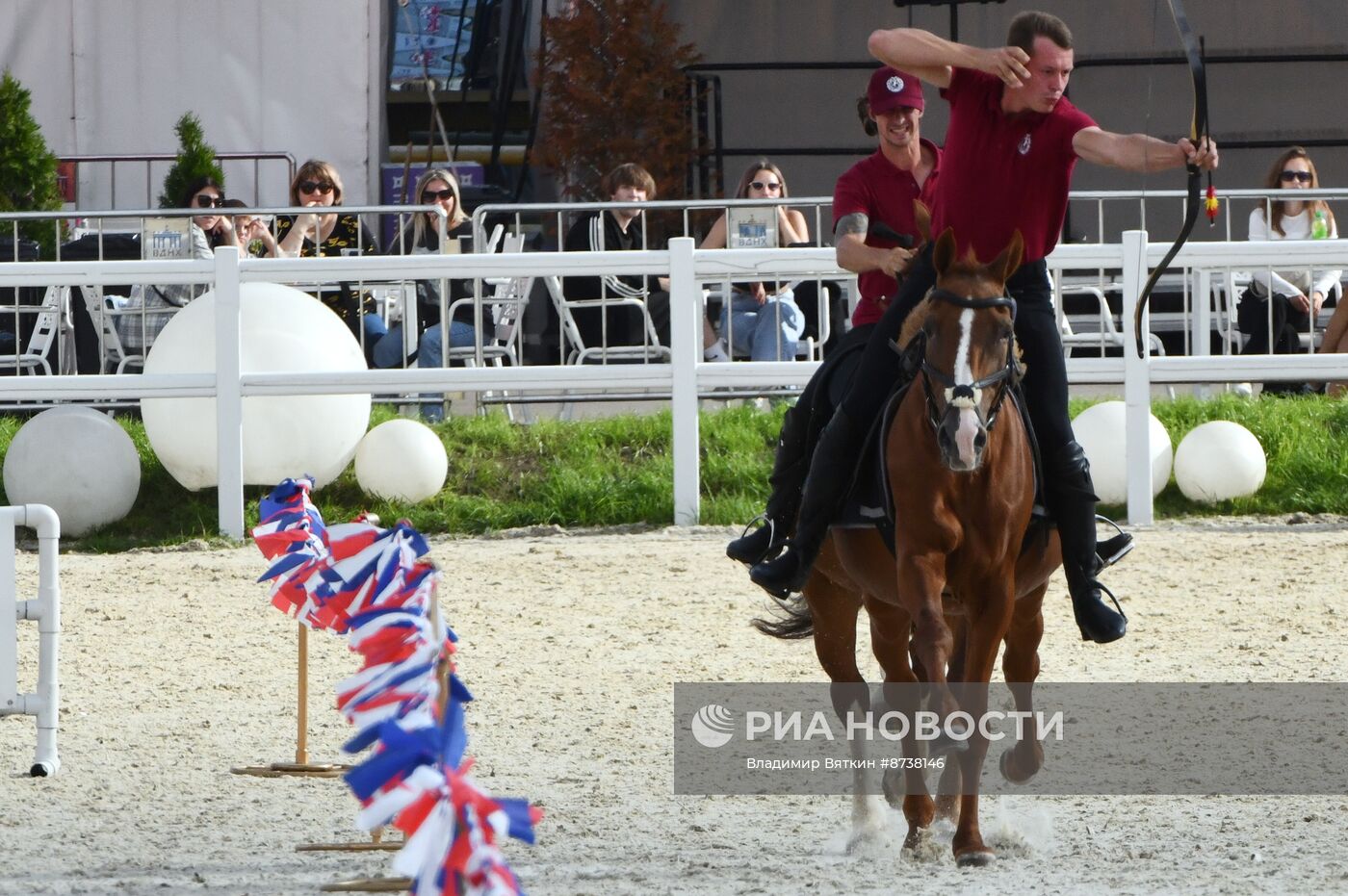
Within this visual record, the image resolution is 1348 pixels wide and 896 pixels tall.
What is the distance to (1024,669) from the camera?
19.0ft

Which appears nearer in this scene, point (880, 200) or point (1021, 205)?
point (1021, 205)

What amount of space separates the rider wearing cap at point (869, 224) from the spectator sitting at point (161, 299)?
6571 mm

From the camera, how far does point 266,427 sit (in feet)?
35.2

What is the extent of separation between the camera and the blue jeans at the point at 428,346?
11930mm

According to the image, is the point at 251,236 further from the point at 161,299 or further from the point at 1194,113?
the point at 1194,113

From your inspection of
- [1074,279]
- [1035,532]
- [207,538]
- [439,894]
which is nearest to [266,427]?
[207,538]

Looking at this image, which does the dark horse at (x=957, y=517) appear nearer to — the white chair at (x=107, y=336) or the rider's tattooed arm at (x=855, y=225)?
the rider's tattooed arm at (x=855, y=225)

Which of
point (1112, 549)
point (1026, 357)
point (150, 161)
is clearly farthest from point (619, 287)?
point (1026, 357)

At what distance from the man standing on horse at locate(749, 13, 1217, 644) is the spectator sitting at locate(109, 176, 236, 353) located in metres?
7.07

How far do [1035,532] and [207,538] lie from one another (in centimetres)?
618

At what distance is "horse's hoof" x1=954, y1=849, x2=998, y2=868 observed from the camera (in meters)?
5.05

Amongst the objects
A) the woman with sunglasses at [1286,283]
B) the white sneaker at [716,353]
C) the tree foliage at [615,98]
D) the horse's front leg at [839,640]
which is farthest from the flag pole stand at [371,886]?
the tree foliage at [615,98]

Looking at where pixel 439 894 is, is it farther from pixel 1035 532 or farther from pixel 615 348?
pixel 615 348

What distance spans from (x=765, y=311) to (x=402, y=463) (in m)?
2.40
